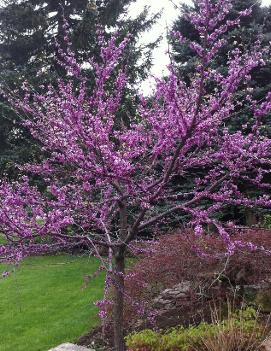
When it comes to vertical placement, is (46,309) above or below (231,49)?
below

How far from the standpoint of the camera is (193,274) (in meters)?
5.38

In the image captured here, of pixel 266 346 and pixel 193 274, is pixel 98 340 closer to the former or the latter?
pixel 193 274

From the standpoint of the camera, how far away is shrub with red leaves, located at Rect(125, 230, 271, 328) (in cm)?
519

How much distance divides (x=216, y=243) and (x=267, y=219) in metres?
4.00

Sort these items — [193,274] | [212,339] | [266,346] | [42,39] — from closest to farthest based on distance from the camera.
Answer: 1. [266,346]
2. [212,339]
3. [193,274]
4. [42,39]

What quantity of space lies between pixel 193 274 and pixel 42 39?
10.9 m

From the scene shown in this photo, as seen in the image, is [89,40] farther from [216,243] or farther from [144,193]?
[144,193]

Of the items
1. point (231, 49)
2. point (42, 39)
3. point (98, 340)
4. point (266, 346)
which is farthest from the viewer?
point (42, 39)

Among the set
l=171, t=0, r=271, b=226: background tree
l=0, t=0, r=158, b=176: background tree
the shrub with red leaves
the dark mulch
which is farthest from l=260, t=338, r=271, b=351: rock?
l=0, t=0, r=158, b=176: background tree

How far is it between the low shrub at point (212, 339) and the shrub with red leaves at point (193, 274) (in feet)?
2.45

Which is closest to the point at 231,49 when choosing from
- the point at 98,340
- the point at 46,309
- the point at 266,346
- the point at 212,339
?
the point at 46,309

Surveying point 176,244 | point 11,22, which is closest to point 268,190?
point 176,244

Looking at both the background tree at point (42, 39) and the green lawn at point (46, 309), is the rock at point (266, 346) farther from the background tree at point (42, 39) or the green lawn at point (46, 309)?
the background tree at point (42, 39)

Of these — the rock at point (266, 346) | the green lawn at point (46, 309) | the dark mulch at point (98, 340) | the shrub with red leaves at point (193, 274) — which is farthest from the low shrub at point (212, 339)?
the green lawn at point (46, 309)
